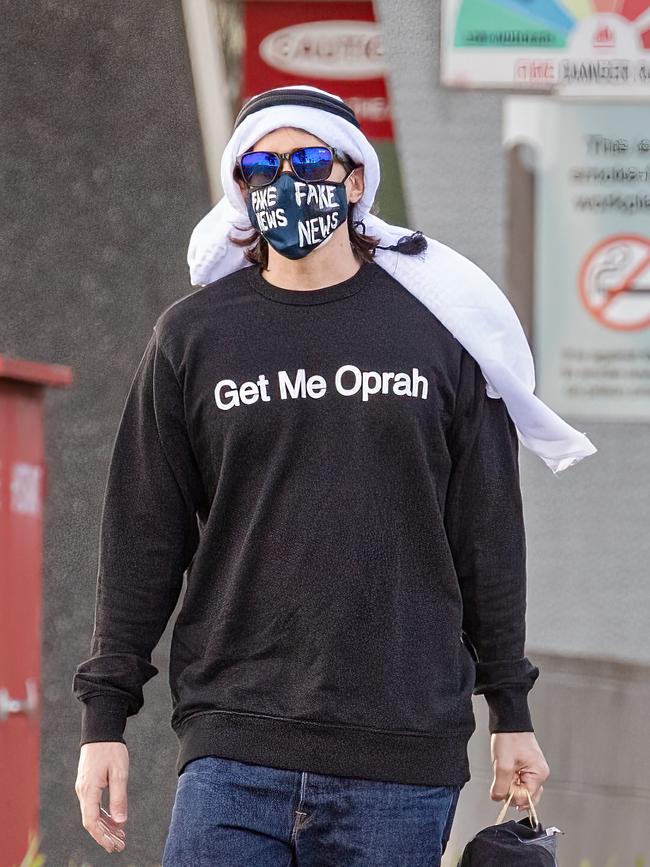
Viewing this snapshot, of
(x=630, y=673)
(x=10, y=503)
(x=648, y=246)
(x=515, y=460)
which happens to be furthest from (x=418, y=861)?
(x=648, y=246)

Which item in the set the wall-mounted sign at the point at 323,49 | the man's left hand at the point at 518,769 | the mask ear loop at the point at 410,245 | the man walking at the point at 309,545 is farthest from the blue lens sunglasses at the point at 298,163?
the wall-mounted sign at the point at 323,49

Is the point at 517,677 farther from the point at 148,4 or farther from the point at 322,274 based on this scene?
the point at 148,4

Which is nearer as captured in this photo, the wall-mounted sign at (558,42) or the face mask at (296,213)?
the face mask at (296,213)

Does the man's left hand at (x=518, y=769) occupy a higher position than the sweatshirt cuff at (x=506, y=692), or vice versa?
the sweatshirt cuff at (x=506, y=692)

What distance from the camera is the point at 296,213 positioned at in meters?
2.64

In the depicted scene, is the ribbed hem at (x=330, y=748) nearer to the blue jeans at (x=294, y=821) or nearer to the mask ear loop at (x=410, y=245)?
the blue jeans at (x=294, y=821)

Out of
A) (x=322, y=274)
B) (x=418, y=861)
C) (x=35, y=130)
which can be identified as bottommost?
(x=418, y=861)

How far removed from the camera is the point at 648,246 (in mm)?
4828

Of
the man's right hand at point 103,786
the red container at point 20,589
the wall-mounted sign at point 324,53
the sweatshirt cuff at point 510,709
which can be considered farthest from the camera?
the wall-mounted sign at point 324,53

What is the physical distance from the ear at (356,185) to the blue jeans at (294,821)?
957 millimetres

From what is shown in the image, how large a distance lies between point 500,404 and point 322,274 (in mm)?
376

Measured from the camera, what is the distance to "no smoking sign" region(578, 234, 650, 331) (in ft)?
15.8

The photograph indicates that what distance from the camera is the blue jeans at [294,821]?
246cm

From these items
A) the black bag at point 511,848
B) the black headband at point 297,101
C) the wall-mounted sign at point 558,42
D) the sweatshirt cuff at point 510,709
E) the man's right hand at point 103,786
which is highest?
the wall-mounted sign at point 558,42
